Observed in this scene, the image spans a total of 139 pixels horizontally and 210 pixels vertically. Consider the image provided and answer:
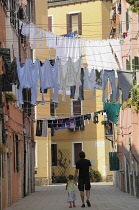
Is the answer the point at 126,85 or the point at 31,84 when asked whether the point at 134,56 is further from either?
the point at 31,84

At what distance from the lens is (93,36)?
50250mm

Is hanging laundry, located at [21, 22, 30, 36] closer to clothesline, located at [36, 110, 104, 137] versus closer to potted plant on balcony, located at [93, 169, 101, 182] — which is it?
clothesline, located at [36, 110, 104, 137]

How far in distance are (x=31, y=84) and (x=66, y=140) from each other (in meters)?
28.9

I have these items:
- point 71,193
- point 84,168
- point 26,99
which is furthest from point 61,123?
point 84,168

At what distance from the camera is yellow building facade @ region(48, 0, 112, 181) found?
4972 cm

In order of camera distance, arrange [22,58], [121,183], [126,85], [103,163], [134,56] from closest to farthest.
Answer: [126,85], [134,56], [22,58], [121,183], [103,163]

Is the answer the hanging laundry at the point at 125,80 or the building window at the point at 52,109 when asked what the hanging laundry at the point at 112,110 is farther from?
the building window at the point at 52,109

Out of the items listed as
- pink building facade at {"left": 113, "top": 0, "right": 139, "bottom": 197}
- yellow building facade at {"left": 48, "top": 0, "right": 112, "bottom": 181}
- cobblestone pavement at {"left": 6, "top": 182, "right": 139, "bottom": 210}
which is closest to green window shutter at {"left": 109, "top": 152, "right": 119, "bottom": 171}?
pink building facade at {"left": 113, "top": 0, "right": 139, "bottom": 197}

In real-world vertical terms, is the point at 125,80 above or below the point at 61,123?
above

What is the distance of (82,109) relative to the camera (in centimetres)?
5034

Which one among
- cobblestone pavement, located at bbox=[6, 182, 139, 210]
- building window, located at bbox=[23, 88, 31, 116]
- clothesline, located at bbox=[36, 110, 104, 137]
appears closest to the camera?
cobblestone pavement, located at bbox=[6, 182, 139, 210]

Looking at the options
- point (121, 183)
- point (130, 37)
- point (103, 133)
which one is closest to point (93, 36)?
point (103, 133)

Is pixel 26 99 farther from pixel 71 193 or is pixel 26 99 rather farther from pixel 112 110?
pixel 71 193

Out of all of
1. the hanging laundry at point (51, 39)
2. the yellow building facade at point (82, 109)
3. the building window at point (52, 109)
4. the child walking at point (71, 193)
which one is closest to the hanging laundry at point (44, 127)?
the building window at point (52, 109)
